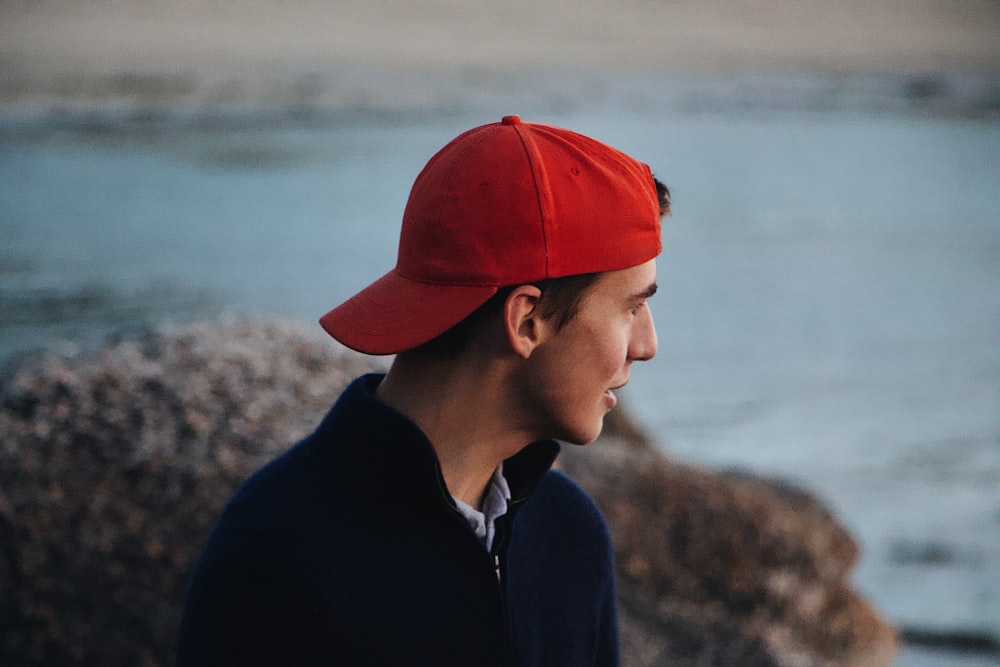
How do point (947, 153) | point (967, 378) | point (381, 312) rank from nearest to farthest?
point (381, 312) < point (967, 378) < point (947, 153)

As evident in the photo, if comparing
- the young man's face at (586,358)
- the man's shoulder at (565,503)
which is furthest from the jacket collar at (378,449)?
the man's shoulder at (565,503)

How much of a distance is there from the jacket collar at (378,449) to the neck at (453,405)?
54mm

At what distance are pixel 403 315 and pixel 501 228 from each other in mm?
193

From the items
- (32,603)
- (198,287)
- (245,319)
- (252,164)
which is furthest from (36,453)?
(252,164)

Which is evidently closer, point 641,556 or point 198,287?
point 641,556

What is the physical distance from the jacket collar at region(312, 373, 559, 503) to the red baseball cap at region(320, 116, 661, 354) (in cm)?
10

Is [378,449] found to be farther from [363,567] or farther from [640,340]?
[640,340]

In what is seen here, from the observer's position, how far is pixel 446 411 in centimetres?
158

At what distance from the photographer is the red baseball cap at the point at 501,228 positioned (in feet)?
4.90

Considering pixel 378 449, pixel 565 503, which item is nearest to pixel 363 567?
pixel 378 449

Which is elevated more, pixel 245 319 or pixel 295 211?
pixel 245 319

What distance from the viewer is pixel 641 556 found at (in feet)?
14.5

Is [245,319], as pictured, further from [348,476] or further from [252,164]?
[252,164]

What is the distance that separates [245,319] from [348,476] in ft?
11.7
